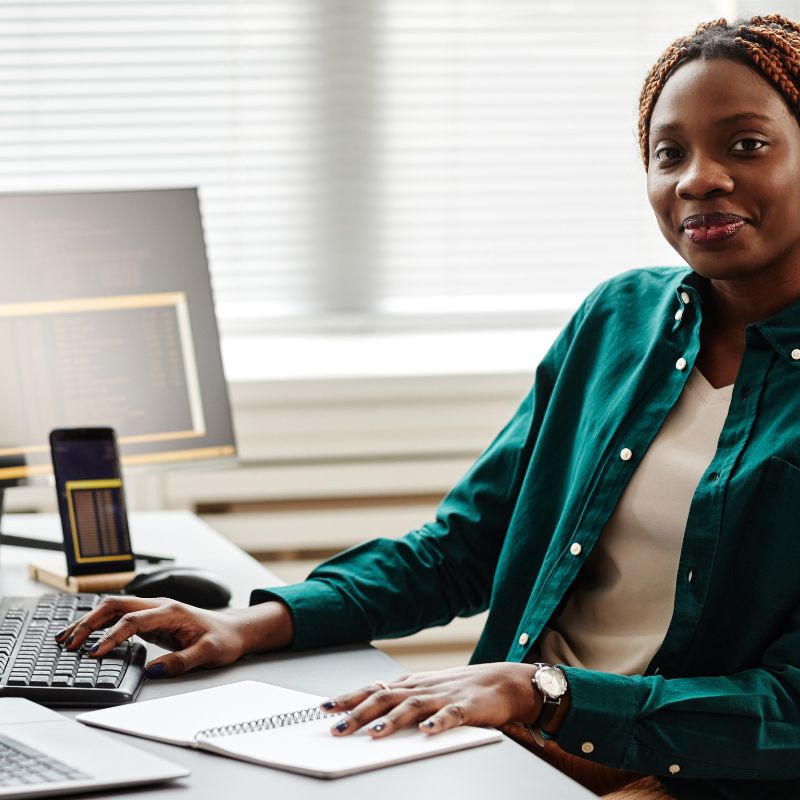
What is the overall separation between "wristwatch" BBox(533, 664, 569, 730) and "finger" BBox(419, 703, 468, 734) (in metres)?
0.11

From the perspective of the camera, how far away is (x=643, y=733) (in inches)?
40.6

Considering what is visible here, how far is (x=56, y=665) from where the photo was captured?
1.03m

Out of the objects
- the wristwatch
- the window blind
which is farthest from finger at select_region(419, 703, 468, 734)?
the window blind

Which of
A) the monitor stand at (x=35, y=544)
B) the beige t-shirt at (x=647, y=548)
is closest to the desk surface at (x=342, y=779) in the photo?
the beige t-shirt at (x=647, y=548)

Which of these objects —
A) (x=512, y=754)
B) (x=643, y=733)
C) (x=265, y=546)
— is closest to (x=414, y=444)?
(x=265, y=546)

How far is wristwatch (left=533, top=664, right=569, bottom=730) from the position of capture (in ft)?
3.34

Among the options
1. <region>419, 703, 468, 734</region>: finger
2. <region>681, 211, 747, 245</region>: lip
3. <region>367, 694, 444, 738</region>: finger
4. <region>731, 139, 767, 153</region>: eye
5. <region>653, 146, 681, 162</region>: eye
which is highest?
<region>653, 146, 681, 162</region>: eye

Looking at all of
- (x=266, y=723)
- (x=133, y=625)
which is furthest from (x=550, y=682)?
(x=133, y=625)

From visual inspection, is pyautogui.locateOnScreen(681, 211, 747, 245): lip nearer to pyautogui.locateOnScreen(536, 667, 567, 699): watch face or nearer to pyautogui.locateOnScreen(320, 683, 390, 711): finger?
pyautogui.locateOnScreen(536, 667, 567, 699): watch face

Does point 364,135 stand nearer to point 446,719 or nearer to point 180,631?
point 180,631

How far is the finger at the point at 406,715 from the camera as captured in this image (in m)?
0.89

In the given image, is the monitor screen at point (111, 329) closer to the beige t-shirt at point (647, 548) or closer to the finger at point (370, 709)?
the beige t-shirt at point (647, 548)

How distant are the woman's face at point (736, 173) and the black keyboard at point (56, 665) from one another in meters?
0.69

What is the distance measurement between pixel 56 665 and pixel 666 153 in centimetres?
79
